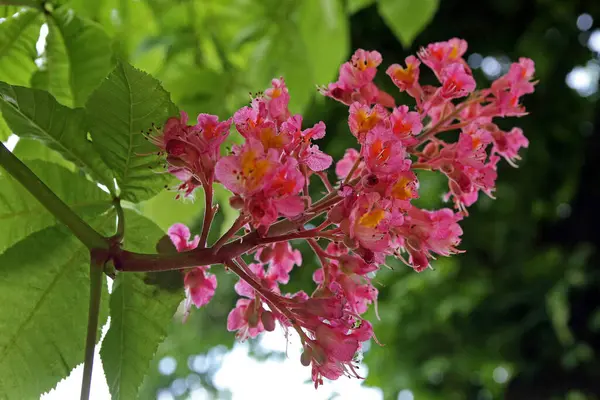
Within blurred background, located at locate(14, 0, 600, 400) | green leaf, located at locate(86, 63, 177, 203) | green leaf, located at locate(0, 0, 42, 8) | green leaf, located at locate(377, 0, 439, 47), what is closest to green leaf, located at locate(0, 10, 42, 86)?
green leaf, located at locate(0, 0, 42, 8)

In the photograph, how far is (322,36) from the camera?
1170mm

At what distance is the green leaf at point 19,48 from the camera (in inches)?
28.1

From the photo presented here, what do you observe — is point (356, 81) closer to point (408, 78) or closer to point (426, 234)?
point (408, 78)

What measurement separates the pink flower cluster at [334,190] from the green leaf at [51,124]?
7 centimetres

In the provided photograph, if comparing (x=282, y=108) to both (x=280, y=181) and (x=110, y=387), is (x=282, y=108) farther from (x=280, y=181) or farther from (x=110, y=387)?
(x=110, y=387)

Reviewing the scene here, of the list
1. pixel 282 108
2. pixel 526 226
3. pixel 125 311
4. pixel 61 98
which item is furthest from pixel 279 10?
pixel 526 226

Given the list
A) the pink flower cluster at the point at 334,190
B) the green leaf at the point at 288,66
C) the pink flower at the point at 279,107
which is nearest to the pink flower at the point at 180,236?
the pink flower cluster at the point at 334,190

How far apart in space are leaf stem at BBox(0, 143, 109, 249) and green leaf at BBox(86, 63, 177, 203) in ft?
0.27

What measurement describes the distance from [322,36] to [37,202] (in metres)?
0.73

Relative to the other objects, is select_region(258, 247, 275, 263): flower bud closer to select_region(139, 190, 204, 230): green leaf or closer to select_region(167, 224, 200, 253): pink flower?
select_region(167, 224, 200, 253): pink flower

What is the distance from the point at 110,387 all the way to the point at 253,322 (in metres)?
0.13

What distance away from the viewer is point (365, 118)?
0.56 metres

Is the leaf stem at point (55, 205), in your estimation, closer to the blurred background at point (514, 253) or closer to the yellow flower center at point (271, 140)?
the yellow flower center at point (271, 140)

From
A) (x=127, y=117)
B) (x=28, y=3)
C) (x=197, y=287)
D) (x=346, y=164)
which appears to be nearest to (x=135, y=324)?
(x=197, y=287)
